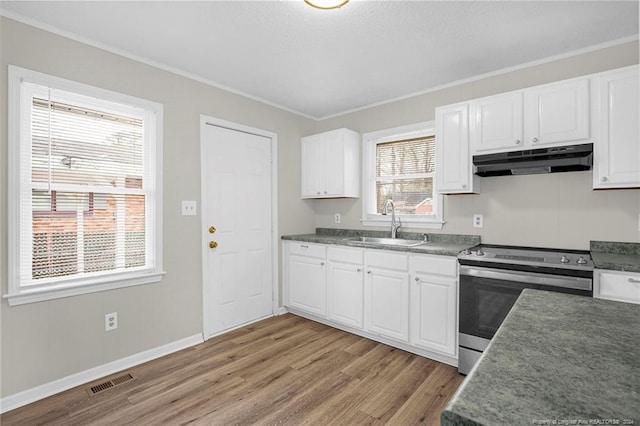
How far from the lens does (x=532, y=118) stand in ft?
8.08

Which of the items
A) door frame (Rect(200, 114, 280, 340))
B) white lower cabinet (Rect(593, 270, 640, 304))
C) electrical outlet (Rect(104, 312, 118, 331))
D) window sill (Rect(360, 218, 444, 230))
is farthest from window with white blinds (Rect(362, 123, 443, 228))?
electrical outlet (Rect(104, 312, 118, 331))

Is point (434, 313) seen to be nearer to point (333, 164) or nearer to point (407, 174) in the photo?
point (407, 174)

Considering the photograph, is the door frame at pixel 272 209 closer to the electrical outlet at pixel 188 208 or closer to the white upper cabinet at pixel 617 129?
the electrical outlet at pixel 188 208

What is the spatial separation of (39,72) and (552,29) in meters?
3.53

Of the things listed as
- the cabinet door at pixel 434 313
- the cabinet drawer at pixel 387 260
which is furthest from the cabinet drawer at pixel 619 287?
the cabinet drawer at pixel 387 260

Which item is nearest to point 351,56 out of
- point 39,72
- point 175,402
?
point 39,72

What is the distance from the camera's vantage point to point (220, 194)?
3311 millimetres

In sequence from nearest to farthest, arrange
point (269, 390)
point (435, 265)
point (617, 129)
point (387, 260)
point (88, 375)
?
point (617, 129)
point (269, 390)
point (88, 375)
point (435, 265)
point (387, 260)

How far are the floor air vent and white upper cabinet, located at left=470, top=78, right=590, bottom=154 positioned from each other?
327 cm

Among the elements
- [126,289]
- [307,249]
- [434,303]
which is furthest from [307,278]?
[126,289]

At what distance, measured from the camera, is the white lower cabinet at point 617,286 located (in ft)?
6.28

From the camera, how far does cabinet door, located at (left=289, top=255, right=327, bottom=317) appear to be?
11.5ft

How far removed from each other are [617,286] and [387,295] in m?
1.58

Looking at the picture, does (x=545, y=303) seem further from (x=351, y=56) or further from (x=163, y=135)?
(x=163, y=135)
